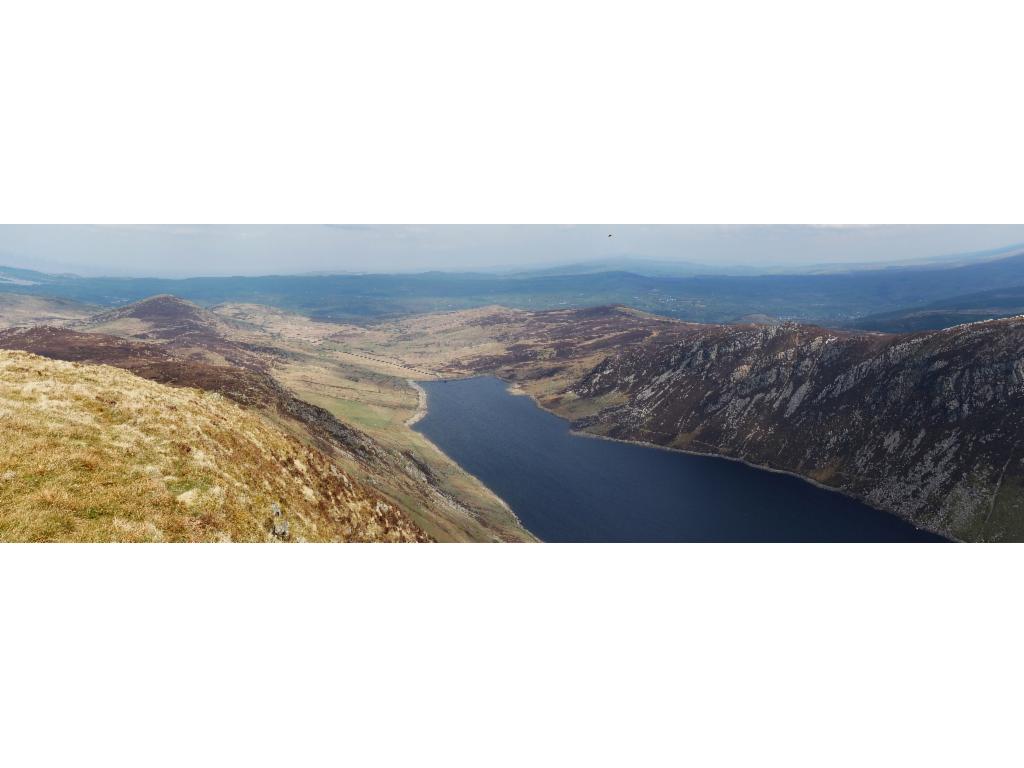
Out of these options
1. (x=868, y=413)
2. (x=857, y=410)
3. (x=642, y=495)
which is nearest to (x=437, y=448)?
(x=642, y=495)

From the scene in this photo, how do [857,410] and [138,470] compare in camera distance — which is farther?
[857,410]

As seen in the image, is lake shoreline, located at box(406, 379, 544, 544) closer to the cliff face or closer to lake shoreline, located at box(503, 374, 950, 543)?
lake shoreline, located at box(503, 374, 950, 543)

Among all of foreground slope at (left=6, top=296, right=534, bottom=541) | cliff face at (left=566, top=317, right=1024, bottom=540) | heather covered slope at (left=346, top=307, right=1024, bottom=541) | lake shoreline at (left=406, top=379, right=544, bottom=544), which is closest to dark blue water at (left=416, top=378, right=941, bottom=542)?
lake shoreline at (left=406, top=379, right=544, bottom=544)

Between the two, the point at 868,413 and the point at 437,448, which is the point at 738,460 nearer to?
the point at 868,413

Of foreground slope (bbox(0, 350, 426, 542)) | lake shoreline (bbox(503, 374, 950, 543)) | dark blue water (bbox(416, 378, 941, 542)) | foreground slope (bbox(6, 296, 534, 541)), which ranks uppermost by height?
foreground slope (bbox(0, 350, 426, 542))

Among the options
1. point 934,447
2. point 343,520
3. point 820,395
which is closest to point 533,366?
point 820,395

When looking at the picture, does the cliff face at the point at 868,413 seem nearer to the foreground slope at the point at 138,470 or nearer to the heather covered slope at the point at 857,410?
the heather covered slope at the point at 857,410

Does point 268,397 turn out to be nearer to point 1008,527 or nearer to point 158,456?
point 158,456
